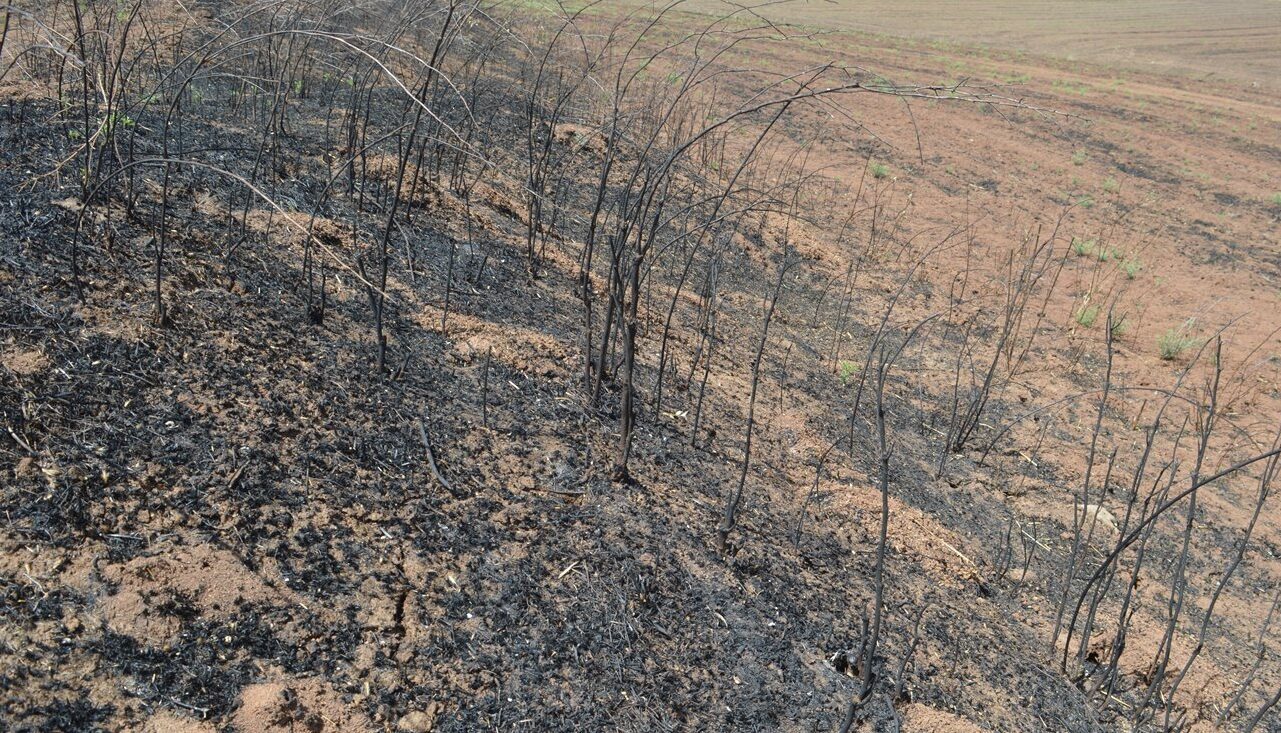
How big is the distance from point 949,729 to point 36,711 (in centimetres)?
231

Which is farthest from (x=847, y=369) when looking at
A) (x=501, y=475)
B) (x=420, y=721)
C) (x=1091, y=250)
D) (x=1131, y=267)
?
(x=1091, y=250)

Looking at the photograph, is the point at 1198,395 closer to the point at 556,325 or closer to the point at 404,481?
the point at 556,325

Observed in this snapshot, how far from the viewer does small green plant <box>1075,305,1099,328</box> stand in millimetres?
6840

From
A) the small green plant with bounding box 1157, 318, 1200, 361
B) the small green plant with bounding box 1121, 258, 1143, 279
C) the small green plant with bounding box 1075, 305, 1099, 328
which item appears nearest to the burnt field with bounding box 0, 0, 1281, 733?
the small green plant with bounding box 1157, 318, 1200, 361

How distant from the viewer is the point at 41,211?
3.02m

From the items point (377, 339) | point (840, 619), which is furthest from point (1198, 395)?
point (377, 339)

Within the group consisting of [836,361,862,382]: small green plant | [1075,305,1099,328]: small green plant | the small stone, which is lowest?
the small stone

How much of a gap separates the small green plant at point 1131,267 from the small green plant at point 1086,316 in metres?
1.26

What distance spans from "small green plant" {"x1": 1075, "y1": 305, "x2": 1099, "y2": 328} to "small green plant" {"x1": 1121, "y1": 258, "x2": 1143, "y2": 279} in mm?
1263

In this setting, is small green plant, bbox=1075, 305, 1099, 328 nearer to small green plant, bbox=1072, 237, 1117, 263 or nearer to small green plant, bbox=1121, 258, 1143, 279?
small green plant, bbox=1121, 258, 1143, 279

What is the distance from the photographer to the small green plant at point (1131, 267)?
7910 millimetres

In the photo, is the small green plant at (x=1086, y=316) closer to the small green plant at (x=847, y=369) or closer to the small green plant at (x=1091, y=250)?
the small green plant at (x=1091, y=250)

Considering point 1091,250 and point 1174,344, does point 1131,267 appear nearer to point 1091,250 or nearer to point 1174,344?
point 1091,250

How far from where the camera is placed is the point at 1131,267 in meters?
7.94
